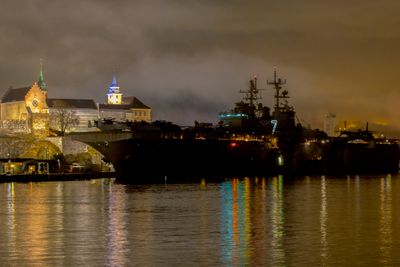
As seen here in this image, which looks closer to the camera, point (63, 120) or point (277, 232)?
point (277, 232)

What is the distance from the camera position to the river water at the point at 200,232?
30.1 metres

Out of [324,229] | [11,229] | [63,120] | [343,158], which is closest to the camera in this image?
[324,229]

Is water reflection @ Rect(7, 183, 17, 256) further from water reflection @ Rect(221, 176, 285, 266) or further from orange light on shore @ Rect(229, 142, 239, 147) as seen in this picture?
orange light on shore @ Rect(229, 142, 239, 147)

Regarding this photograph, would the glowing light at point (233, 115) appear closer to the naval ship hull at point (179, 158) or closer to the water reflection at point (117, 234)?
the naval ship hull at point (179, 158)

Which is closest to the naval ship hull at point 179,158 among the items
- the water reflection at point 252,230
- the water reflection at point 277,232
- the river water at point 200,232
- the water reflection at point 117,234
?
the water reflection at point 252,230

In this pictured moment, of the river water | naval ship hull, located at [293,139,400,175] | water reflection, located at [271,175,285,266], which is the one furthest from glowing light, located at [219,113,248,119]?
water reflection, located at [271,175,285,266]

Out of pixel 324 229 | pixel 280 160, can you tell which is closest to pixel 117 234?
pixel 324 229

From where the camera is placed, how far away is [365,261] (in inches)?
1149

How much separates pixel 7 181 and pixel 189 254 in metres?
80.4

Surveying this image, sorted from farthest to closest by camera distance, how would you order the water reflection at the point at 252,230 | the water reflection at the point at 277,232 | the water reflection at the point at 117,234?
the water reflection at the point at 252,230 → the water reflection at the point at 117,234 → the water reflection at the point at 277,232

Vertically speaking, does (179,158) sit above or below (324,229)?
above

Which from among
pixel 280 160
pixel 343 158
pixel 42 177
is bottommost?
pixel 42 177

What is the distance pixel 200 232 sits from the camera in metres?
38.2

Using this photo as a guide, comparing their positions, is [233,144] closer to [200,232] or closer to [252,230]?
[252,230]
